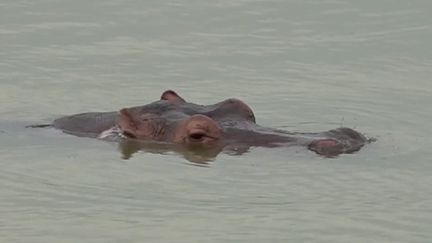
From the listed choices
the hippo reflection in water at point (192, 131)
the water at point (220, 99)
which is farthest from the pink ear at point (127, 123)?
the water at point (220, 99)

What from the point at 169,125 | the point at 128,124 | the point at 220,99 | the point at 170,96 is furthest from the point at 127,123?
the point at 220,99

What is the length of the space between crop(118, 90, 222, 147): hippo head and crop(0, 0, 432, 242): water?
0.75 ft

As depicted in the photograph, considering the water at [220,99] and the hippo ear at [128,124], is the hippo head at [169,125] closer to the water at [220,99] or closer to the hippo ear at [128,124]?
the hippo ear at [128,124]

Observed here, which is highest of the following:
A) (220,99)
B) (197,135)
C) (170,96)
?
(220,99)

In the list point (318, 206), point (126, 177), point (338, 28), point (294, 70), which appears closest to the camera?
point (318, 206)

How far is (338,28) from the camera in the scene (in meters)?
14.1

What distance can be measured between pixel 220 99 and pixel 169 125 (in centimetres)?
119

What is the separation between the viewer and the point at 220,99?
40.4 ft

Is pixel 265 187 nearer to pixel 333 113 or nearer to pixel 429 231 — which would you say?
pixel 429 231

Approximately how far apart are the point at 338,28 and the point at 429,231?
5549 mm

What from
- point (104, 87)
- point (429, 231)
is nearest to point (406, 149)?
point (429, 231)

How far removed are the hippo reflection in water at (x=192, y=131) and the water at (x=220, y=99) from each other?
0.14m

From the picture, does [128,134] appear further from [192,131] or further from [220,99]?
[220,99]

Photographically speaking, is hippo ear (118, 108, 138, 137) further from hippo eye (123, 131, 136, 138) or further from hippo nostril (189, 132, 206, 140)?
A: hippo nostril (189, 132, 206, 140)
